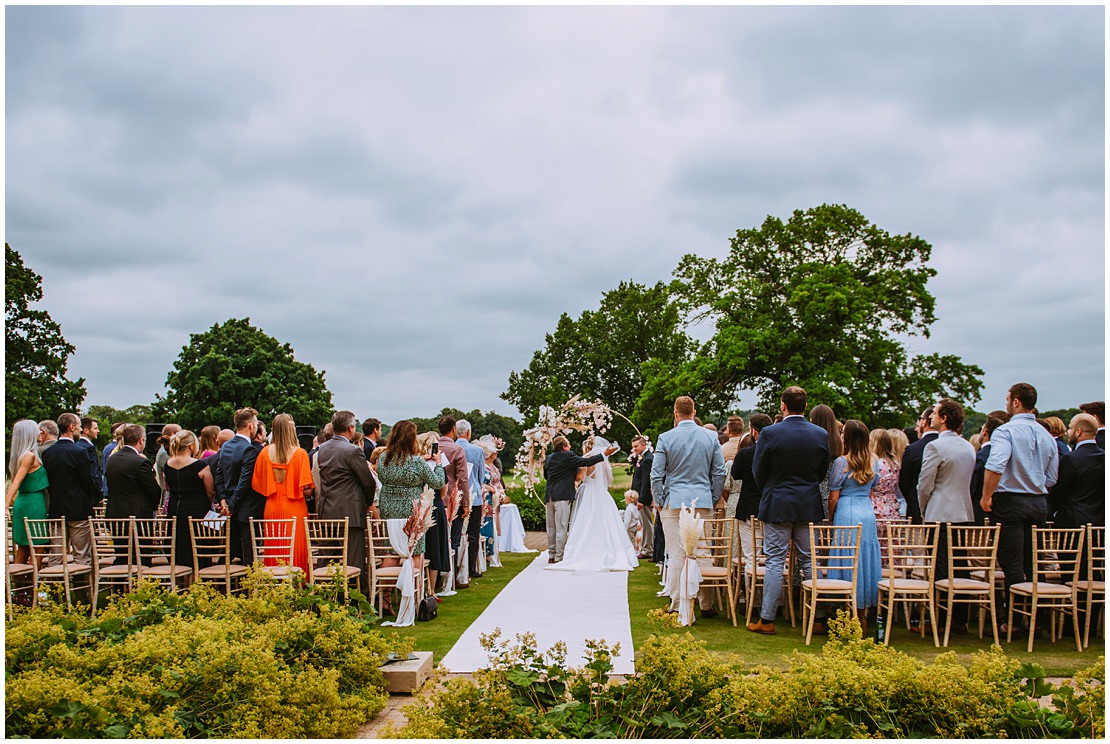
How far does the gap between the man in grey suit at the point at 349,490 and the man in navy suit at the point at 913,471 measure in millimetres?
5411

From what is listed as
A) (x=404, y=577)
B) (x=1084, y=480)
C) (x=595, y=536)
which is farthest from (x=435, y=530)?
(x=1084, y=480)

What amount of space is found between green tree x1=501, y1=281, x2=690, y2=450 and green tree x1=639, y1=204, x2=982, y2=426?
13.1m

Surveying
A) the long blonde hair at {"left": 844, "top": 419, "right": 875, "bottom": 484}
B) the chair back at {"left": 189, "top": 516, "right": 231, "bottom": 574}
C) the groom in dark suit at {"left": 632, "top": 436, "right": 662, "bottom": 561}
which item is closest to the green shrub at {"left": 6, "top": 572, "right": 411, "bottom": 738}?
the chair back at {"left": 189, "top": 516, "right": 231, "bottom": 574}

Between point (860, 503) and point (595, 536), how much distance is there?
217 inches

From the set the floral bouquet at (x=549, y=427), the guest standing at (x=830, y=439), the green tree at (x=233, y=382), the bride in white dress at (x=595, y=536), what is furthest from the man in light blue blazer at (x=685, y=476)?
the green tree at (x=233, y=382)

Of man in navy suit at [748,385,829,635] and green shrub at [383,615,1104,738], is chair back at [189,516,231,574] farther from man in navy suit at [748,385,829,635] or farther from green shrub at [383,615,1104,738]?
man in navy suit at [748,385,829,635]

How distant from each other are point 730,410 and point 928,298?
26.5ft

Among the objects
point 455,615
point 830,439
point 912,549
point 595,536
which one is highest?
point 830,439

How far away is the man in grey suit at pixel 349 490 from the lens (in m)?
8.86

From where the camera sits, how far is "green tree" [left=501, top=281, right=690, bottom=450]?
46531mm

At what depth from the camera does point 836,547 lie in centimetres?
731

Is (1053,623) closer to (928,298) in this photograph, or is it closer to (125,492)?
(125,492)

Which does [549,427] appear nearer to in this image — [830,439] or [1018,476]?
[830,439]

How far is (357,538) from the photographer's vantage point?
8938 millimetres
